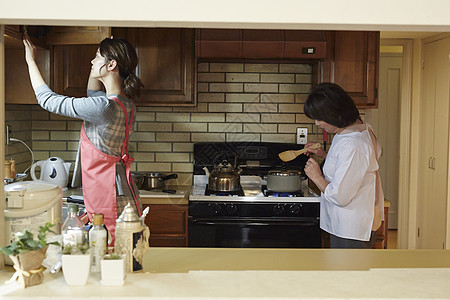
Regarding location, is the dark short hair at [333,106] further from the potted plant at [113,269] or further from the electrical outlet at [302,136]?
the potted plant at [113,269]

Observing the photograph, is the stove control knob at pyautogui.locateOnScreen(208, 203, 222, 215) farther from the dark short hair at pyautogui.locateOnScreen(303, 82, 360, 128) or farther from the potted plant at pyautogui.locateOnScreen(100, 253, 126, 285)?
the potted plant at pyautogui.locateOnScreen(100, 253, 126, 285)

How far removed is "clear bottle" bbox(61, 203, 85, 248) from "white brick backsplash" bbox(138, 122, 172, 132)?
2.63m

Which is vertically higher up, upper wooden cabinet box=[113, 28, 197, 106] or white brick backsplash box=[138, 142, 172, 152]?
upper wooden cabinet box=[113, 28, 197, 106]

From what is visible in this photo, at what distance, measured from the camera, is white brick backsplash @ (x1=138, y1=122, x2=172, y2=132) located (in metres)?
4.30

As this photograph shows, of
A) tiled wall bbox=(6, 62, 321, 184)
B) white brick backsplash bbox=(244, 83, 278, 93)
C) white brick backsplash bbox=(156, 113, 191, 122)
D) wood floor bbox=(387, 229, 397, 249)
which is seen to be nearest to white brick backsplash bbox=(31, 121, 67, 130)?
tiled wall bbox=(6, 62, 321, 184)

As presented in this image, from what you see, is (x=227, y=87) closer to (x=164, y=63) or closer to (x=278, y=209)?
(x=164, y=63)

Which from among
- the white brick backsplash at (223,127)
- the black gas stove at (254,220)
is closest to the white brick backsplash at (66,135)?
the white brick backsplash at (223,127)

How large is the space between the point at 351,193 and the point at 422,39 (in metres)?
2.86

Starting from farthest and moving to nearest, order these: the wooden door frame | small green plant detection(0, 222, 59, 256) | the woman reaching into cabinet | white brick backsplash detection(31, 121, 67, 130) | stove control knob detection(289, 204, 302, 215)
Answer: the wooden door frame → white brick backsplash detection(31, 121, 67, 130) → stove control knob detection(289, 204, 302, 215) → the woman reaching into cabinet → small green plant detection(0, 222, 59, 256)

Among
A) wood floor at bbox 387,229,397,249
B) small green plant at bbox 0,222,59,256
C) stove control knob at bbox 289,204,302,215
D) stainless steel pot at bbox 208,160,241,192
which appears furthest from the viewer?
wood floor at bbox 387,229,397,249

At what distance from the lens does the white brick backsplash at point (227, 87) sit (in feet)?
14.1

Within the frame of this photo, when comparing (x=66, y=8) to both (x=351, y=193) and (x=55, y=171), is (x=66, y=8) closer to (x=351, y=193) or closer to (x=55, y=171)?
(x=351, y=193)

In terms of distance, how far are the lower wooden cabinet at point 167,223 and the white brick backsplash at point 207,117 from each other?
0.85m

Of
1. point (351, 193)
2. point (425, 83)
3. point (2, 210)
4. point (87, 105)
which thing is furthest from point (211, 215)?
point (425, 83)
